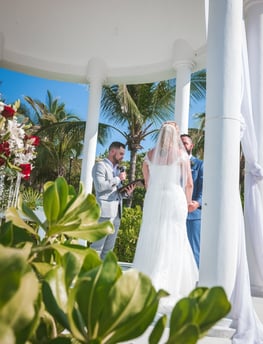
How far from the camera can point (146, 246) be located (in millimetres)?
5051

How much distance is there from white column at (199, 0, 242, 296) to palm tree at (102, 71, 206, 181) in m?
15.8

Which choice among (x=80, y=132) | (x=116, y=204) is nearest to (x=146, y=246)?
(x=116, y=204)

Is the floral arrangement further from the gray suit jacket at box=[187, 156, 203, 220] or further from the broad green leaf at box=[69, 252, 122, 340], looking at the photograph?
the gray suit jacket at box=[187, 156, 203, 220]

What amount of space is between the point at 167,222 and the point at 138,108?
52.8ft

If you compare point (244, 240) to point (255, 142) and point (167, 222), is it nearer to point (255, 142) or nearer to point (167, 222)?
point (167, 222)

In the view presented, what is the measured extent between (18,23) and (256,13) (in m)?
6.13

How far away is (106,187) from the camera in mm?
7086

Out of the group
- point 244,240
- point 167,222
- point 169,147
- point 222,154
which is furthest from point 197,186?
point 222,154

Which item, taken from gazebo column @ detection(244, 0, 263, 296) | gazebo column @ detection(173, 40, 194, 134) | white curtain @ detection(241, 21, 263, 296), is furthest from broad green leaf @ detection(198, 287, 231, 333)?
gazebo column @ detection(173, 40, 194, 134)

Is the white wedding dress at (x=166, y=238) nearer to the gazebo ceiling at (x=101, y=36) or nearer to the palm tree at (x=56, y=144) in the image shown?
the gazebo ceiling at (x=101, y=36)

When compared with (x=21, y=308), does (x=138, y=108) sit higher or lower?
higher

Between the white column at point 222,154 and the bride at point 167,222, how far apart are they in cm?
118

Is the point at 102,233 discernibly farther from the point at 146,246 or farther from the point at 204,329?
the point at 146,246

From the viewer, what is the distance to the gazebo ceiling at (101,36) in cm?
904
